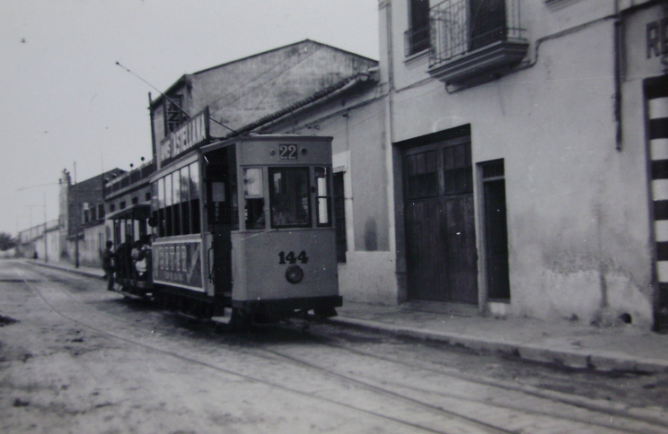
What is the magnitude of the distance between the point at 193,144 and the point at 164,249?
2.71 meters

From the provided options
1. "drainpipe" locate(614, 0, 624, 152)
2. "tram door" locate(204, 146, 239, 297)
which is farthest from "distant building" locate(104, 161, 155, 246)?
"drainpipe" locate(614, 0, 624, 152)

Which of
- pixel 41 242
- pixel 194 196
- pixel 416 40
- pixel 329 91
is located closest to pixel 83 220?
pixel 41 242

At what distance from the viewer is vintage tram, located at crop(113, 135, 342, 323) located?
33.8 ft

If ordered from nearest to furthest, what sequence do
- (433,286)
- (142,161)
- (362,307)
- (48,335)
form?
(48,335) < (433,286) < (362,307) < (142,161)

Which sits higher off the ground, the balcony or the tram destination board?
the balcony

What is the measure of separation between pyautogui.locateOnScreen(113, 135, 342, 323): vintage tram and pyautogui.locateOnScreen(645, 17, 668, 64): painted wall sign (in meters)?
4.80

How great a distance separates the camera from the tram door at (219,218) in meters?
11.3

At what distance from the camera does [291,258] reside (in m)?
10.4

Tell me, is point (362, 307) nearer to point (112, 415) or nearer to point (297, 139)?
point (297, 139)

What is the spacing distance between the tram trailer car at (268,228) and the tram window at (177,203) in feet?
5.20

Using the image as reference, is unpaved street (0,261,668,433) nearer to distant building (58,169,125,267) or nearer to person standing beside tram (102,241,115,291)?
person standing beside tram (102,241,115,291)

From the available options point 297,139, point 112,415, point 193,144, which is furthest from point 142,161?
point 112,415

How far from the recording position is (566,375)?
722cm

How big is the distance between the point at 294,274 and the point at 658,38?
5967mm
